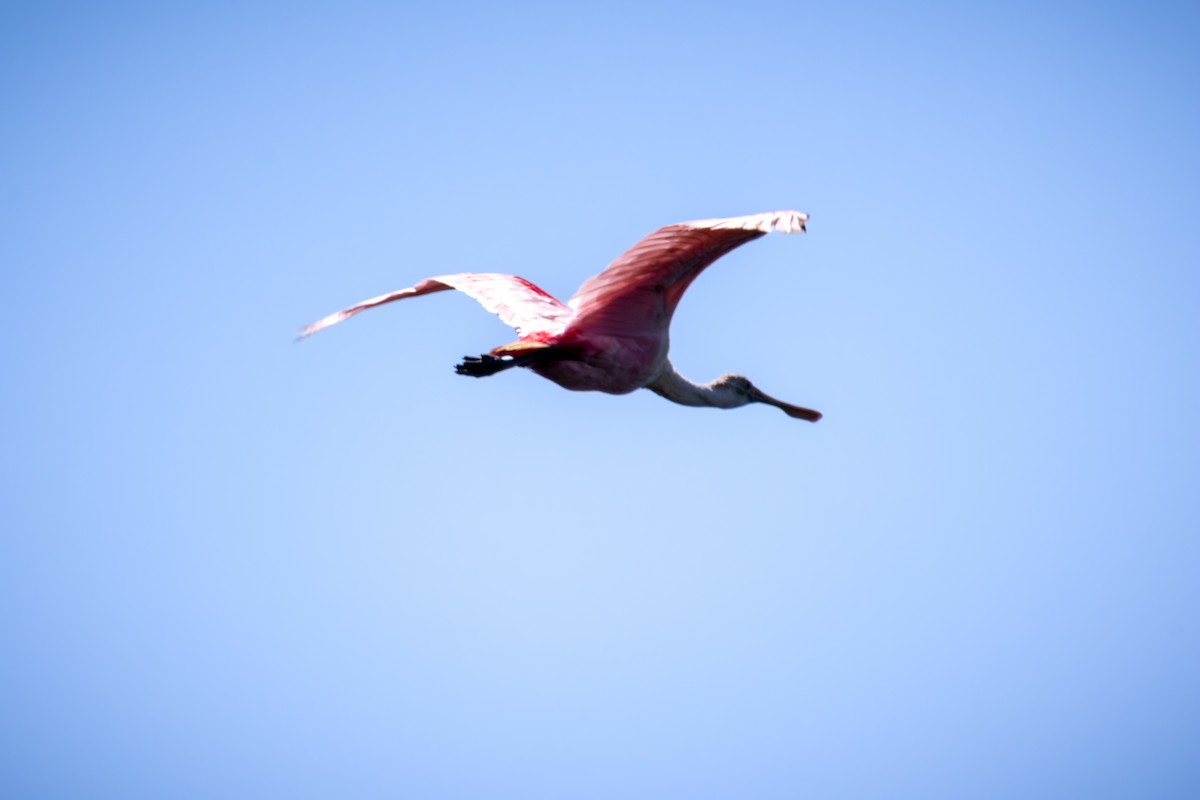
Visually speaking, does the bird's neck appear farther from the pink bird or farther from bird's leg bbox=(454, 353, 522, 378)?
bird's leg bbox=(454, 353, 522, 378)

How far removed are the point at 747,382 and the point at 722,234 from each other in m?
3.54

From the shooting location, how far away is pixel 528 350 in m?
8.18

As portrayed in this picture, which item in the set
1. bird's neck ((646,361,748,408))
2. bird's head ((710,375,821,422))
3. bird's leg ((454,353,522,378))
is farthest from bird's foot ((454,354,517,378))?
bird's head ((710,375,821,422))

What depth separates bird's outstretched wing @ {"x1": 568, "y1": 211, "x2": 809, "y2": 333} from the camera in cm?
759

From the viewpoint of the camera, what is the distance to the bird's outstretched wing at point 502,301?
862cm

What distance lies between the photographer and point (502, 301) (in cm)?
896

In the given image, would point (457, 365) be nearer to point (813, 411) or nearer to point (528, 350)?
point (528, 350)

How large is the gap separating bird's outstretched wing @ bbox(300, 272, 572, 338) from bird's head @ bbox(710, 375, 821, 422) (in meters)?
2.10

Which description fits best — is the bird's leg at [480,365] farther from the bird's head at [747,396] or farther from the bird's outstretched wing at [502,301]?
the bird's head at [747,396]

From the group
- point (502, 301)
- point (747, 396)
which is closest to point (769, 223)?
point (502, 301)

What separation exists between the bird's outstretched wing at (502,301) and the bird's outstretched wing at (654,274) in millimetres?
231

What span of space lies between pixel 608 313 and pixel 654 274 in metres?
0.43

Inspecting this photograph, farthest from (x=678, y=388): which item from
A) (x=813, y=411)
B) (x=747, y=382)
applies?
(x=813, y=411)

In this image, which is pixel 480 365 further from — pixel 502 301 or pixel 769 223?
pixel 769 223
